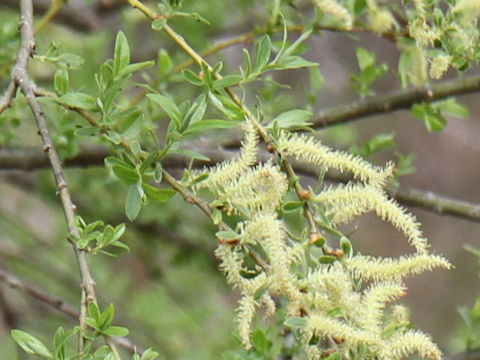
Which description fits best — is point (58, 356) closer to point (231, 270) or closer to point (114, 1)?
point (231, 270)

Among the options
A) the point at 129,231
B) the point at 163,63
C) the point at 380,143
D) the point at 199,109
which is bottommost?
the point at 129,231

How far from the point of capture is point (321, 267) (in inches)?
38.3

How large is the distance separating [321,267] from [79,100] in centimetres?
36

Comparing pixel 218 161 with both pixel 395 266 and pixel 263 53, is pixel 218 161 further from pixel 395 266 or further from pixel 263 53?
pixel 395 266

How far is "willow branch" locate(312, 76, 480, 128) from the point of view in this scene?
Result: 1.55 metres

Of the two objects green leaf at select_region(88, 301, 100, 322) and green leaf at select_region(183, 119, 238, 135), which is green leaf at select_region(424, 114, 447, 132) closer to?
green leaf at select_region(183, 119, 238, 135)

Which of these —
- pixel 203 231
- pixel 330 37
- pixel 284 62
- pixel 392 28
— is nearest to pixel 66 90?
pixel 284 62

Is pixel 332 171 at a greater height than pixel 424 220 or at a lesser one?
greater

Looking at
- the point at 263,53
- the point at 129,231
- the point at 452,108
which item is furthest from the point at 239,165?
the point at 129,231

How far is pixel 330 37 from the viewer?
4645mm

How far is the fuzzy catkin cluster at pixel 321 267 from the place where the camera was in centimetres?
94

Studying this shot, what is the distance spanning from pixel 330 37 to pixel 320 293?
3802mm

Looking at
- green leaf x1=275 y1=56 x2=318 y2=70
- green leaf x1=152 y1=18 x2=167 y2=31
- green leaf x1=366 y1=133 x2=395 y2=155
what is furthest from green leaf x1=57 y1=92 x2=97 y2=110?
green leaf x1=366 y1=133 x2=395 y2=155

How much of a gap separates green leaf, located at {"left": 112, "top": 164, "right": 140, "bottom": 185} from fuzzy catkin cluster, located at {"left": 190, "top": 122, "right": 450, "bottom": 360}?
86 mm
